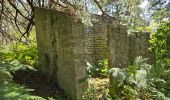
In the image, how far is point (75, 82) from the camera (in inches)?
264

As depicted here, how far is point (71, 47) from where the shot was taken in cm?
677

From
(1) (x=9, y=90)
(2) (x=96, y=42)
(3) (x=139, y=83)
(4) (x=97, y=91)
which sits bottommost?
(4) (x=97, y=91)

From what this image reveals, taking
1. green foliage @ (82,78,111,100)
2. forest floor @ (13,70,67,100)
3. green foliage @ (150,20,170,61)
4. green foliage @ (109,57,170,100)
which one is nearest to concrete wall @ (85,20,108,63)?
green foliage @ (150,20,170,61)

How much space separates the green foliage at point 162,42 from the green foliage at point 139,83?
1.12 m

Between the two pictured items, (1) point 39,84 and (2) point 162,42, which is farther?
(2) point 162,42

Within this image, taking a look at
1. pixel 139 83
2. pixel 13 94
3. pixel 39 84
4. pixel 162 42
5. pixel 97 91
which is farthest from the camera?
pixel 162 42

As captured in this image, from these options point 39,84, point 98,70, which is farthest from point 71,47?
point 98,70

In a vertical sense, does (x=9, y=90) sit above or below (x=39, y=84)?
above

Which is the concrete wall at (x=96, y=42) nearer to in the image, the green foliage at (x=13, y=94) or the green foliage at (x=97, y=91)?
the green foliage at (x=97, y=91)

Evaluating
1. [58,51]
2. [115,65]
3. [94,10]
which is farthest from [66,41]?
[94,10]

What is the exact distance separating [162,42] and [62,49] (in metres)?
2.66

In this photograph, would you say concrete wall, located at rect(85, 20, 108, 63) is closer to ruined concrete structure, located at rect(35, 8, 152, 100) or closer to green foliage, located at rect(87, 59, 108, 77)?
green foliage, located at rect(87, 59, 108, 77)

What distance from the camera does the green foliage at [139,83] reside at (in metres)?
6.64

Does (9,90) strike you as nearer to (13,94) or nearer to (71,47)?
(13,94)
